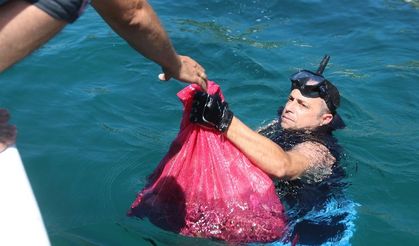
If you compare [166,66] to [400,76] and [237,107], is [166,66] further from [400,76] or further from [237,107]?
[400,76]

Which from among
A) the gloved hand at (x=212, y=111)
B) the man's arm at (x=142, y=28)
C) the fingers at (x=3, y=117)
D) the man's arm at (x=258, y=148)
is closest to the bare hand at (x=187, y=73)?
the man's arm at (x=142, y=28)

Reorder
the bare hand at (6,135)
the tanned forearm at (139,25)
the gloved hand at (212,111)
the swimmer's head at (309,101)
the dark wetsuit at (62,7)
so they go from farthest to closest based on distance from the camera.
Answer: the swimmer's head at (309,101)
the gloved hand at (212,111)
the tanned forearm at (139,25)
the bare hand at (6,135)
the dark wetsuit at (62,7)

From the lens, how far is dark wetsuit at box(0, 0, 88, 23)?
1923mm

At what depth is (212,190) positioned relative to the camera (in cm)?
326

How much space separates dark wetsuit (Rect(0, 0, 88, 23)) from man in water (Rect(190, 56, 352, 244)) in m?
1.27

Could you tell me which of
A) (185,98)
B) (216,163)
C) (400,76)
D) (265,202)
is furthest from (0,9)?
(400,76)

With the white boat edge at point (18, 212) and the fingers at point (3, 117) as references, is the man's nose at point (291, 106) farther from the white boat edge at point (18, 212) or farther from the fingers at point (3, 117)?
the white boat edge at point (18, 212)

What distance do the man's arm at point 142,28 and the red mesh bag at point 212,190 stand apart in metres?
0.56

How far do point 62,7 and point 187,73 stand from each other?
92 cm

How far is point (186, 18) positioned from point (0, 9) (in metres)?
6.31

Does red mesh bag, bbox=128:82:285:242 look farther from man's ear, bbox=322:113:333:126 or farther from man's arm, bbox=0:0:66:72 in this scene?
man's arm, bbox=0:0:66:72

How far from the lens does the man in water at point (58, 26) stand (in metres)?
1.93

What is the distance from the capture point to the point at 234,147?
3.28m

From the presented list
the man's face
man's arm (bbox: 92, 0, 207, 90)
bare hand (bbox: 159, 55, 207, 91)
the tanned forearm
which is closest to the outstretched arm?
bare hand (bbox: 159, 55, 207, 91)
